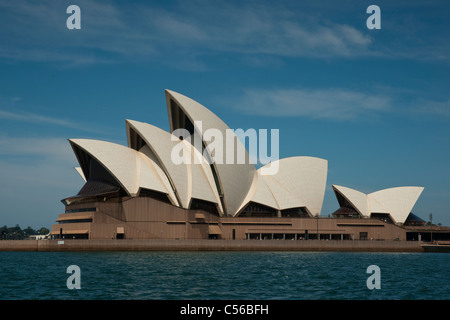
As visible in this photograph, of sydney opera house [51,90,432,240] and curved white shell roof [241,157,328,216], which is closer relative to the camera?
sydney opera house [51,90,432,240]

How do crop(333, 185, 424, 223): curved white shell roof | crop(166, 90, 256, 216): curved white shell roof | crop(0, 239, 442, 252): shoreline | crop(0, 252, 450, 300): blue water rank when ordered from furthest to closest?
crop(333, 185, 424, 223): curved white shell roof < crop(166, 90, 256, 216): curved white shell roof < crop(0, 239, 442, 252): shoreline < crop(0, 252, 450, 300): blue water

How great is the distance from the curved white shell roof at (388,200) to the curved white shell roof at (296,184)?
5264mm

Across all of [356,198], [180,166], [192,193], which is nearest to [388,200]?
[356,198]

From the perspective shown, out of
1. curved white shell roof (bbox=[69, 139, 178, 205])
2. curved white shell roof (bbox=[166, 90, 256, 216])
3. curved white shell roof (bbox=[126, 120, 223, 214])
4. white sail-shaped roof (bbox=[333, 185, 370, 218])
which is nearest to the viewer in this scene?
curved white shell roof (bbox=[69, 139, 178, 205])

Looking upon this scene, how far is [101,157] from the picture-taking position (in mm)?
70812

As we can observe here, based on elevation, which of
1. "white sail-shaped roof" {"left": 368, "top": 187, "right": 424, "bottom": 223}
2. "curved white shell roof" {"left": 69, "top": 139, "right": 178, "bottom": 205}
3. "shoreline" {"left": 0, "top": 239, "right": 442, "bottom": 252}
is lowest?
"shoreline" {"left": 0, "top": 239, "right": 442, "bottom": 252}

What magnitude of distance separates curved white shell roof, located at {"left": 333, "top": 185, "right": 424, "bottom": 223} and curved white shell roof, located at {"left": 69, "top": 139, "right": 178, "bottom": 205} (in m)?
34.2

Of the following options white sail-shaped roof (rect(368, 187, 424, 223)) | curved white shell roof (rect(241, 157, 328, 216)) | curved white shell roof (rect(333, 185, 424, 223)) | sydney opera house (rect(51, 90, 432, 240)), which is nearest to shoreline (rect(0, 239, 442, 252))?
sydney opera house (rect(51, 90, 432, 240))

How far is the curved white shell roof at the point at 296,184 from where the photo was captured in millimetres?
84375

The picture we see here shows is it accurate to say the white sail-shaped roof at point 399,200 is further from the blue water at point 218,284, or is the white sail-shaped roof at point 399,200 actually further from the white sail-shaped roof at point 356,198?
the blue water at point 218,284

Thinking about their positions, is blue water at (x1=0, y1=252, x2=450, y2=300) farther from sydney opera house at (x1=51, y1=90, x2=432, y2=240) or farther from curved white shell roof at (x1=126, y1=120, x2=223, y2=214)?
curved white shell roof at (x1=126, y1=120, x2=223, y2=214)

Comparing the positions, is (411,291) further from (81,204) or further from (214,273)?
(81,204)

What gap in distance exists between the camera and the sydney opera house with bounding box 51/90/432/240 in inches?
2847

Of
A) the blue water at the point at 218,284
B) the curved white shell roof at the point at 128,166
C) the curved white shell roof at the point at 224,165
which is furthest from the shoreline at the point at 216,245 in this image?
the blue water at the point at 218,284
